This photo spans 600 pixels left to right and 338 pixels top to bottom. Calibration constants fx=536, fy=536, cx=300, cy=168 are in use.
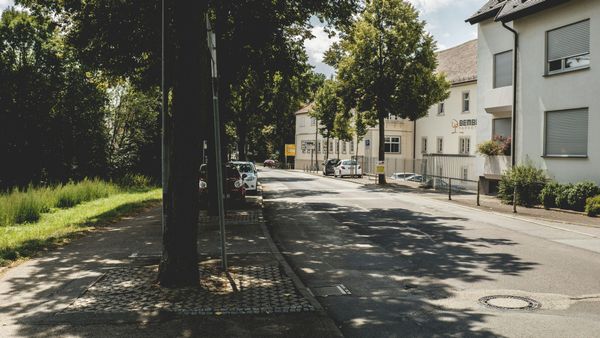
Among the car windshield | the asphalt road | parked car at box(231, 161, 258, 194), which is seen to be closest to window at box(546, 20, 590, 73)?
the asphalt road

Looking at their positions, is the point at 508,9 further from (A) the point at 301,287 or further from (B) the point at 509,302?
(A) the point at 301,287

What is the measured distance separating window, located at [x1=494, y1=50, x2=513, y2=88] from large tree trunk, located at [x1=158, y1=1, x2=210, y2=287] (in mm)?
19646

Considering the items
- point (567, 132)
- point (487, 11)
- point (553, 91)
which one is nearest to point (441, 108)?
point (487, 11)

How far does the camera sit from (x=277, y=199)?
2323 centimetres

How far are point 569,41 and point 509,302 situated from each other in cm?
1670

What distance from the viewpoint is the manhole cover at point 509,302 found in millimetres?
6422

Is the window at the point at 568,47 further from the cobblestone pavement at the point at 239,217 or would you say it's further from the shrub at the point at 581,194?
the cobblestone pavement at the point at 239,217

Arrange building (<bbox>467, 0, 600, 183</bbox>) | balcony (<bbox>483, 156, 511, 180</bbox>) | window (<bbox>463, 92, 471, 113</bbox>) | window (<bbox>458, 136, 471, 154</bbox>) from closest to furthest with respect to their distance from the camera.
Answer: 1. building (<bbox>467, 0, 600, 183</bbox>)
2. balcony (<bbox>483, 156, 511, 180</bbox>)
3. window (<bbox>463, 92, 471, 113</bbox>)
4. window (<bbox>458, 136, 471, 154</bbox>)

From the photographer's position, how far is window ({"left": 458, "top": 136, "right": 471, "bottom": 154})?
43.9 meters

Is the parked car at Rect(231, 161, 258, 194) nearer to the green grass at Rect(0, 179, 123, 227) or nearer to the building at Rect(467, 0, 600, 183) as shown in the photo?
the green grass at Rect(0, 179, 123, 227)

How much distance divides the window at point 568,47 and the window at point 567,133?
1.71 metres

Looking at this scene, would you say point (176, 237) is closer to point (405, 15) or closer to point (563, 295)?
point (563, 295)

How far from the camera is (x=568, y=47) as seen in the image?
20156mm

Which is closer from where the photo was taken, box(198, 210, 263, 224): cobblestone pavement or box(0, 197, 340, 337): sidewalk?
box(0, 197, 340, 337): sidewalk
